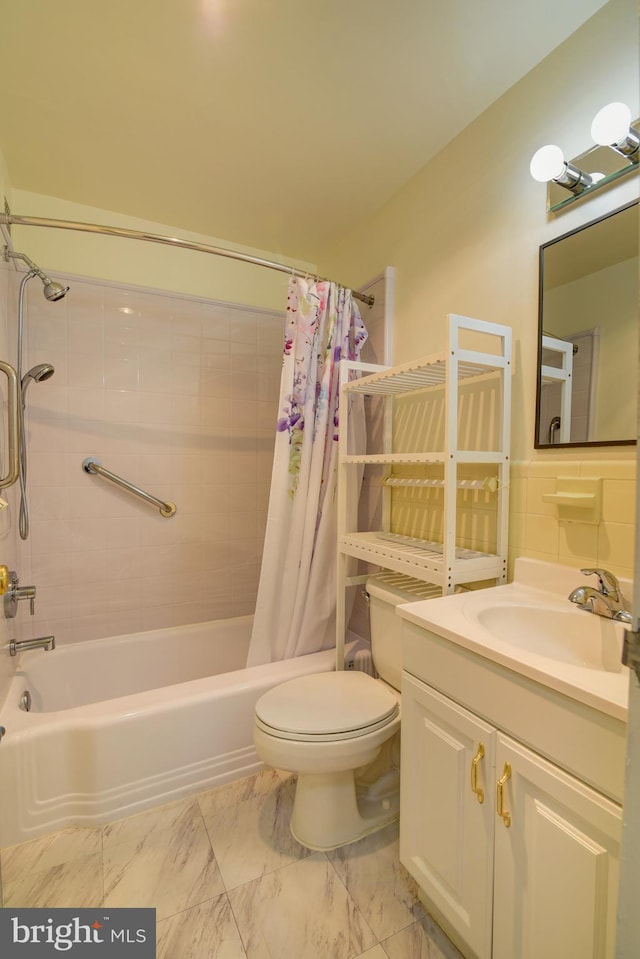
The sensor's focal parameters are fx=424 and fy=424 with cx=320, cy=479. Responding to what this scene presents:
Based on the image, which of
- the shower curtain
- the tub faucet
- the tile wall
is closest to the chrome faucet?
the tub faucet

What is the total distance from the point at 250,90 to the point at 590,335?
4.20ft

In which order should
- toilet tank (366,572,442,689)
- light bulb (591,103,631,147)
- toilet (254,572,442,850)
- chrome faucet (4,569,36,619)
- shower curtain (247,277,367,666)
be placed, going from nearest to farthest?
light bulb (591,103,631,147) < toilet (254,572,442,850) < toilet tank (366,572,442,689) < chrome faucet (4,569,36,619) < shower curtain (247,277,367,666)

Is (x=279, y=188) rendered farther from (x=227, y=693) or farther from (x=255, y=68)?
(x=227, y=693)

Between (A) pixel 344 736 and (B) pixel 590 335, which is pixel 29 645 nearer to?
(A) pixel 344 736

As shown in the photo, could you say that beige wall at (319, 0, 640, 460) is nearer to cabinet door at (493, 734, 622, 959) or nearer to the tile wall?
the tile wall

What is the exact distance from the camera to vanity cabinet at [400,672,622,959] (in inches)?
26.7

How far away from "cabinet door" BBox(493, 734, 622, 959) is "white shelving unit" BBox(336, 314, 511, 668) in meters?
0.51

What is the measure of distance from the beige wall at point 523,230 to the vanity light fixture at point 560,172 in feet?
0.16

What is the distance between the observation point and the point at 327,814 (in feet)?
4.31

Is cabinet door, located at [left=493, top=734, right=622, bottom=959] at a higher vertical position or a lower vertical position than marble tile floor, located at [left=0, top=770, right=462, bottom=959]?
higher

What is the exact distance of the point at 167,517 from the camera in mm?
2178

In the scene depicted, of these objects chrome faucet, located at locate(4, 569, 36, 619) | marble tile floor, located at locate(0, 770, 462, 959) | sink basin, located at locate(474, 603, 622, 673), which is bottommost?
marble tile floor, located at locate(0, 770, 462, 959)

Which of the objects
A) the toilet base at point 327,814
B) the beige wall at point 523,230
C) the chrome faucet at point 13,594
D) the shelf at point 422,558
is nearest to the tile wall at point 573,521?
the beige wall at point 523,230

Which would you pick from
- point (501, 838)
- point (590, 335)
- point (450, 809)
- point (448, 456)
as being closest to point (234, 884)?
point (450, 809)
